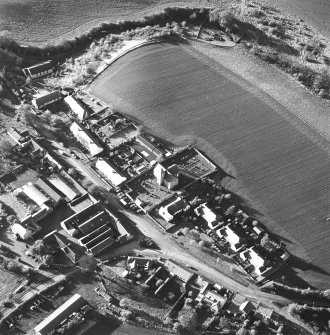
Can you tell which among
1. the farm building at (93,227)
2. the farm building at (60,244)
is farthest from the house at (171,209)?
Result: the farm building at (60,244)

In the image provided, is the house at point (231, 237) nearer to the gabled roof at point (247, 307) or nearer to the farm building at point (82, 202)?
the gabled roof at point (247, 307)

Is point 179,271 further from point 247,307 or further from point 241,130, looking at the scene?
point 241,130

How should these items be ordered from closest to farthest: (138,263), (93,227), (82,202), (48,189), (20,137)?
(138,263), (93,227), (82,202), (48,189), (20,137)

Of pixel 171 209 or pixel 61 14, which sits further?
pixel 61 14

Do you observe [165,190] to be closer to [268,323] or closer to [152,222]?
[152,222]

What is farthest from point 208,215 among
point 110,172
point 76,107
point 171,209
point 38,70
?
point 38,70

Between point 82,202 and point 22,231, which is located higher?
point 82,202

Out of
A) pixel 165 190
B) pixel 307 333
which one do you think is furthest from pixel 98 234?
pixel 307 333
